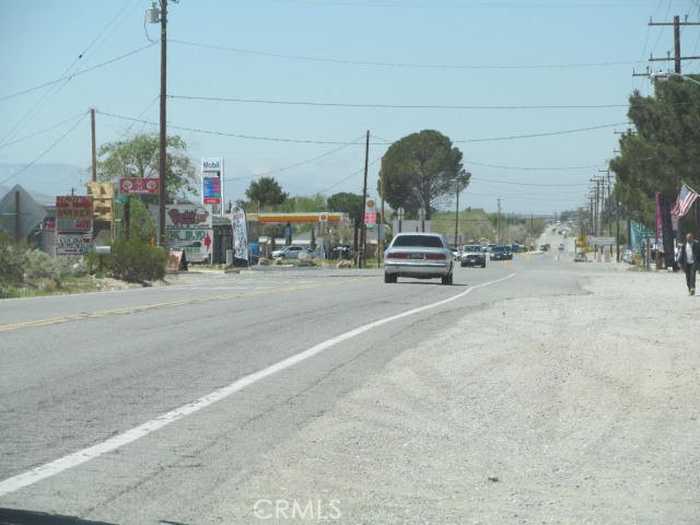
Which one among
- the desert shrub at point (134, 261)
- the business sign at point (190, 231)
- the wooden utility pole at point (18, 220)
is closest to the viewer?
the wooden utility pole at point (18, 220)

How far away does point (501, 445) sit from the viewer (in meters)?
8.65

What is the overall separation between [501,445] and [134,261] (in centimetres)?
3035

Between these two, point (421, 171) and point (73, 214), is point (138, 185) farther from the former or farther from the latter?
point (421, 171)

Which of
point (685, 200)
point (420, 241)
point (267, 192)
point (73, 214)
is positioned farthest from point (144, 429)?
point (267, 192)

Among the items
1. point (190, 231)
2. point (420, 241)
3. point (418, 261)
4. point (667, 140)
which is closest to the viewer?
point (418, 261)

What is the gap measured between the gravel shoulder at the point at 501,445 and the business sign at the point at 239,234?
4869cm

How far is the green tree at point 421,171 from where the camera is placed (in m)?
128

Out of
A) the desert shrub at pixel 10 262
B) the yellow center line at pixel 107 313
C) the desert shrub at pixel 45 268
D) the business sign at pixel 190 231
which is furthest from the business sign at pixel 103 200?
the business sign at pixel 190 231

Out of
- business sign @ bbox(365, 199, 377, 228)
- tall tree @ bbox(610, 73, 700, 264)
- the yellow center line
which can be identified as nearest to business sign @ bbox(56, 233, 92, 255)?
the yellow center line

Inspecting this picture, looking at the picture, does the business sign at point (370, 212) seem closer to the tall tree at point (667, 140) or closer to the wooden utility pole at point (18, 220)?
the tall tree at point (667, 140)

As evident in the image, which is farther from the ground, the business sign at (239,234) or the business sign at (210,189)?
the business sign at (210,189)

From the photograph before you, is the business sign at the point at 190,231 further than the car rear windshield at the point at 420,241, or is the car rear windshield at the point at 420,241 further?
the business sign at the point at 190,231

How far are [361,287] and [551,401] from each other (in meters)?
21.9

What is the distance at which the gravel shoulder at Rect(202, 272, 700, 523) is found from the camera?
6.72 m
